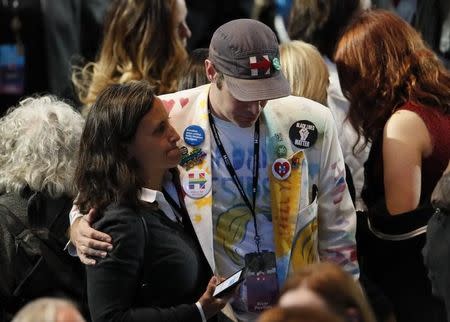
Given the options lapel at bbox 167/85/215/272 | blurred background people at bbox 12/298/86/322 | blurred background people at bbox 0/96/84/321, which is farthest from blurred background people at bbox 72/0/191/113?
blurred background people at bbox 12/298/86/322

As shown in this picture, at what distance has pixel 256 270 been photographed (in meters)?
4.24

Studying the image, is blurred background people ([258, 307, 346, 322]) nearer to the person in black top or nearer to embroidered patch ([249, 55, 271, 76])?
the person in black top

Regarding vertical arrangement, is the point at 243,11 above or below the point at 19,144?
below

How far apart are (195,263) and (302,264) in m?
0.47

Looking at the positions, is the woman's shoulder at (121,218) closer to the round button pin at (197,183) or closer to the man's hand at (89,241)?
the man's hand at (89,241)

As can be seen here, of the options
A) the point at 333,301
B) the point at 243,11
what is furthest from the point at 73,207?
the point at 243,11

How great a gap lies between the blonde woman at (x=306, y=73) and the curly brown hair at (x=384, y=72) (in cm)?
11

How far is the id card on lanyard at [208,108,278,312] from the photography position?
4.23 meters

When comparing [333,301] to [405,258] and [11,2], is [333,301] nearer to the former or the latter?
[405,258]

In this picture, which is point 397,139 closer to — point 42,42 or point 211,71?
point 211,71

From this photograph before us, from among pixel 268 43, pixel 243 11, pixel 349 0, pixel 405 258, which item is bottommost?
pixel 243 11

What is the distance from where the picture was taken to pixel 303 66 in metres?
4.89

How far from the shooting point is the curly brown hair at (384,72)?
469 centimetres

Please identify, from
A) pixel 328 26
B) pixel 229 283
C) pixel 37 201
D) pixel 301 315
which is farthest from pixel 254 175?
pixel 328 26
